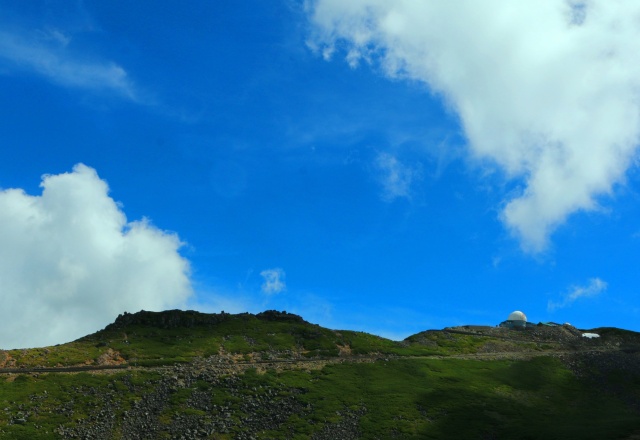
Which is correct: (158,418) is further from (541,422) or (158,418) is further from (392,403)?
(541,422)

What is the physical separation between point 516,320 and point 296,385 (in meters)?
100

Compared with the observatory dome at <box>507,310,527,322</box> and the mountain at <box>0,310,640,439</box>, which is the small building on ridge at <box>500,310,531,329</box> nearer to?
the observatory dome at <box>507,310,527,322</box>

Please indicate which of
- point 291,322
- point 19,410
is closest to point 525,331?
point 291,322

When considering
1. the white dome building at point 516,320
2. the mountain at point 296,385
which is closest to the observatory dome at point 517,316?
the white dome building at point 516,320

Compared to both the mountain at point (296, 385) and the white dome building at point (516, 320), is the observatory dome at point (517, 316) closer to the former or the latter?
the white dome building at point (516, 320)

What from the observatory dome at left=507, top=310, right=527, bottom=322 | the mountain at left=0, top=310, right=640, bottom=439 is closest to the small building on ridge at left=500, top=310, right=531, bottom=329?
the observatory dome at left=507, top=310, right=527, bottom=322

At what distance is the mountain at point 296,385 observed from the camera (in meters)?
92.4

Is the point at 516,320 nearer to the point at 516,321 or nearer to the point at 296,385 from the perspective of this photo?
the point at 516,321

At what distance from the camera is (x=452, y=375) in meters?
126

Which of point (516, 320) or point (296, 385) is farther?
point (516, 320)

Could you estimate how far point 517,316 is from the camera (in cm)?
19050

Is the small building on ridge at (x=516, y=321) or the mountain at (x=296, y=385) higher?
the small building on ridge at (x=516, y=321)

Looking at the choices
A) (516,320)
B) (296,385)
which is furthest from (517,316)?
A: (296,385)

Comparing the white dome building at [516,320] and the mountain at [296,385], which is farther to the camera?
the white dome building at [516,320]
